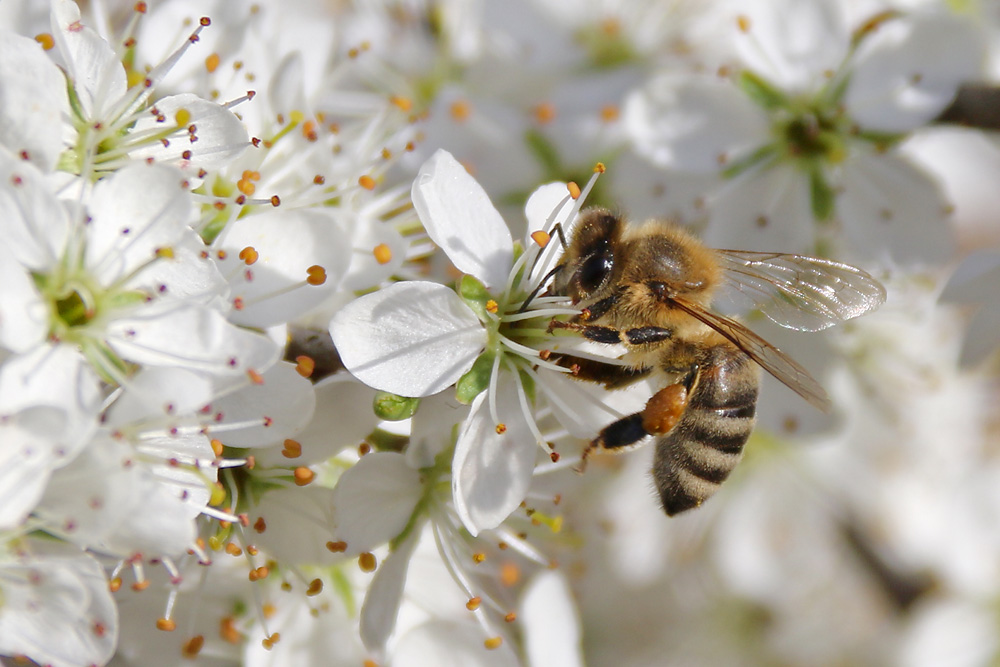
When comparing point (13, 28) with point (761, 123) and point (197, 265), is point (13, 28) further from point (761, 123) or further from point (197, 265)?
point (761, 123)

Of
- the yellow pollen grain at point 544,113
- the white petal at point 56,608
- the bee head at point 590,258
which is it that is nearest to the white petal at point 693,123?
the yellow pollen grain at point 544,113

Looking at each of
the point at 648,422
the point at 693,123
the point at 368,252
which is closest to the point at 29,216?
the point at 368,252

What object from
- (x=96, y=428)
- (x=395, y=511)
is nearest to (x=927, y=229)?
(x=395, y=511)

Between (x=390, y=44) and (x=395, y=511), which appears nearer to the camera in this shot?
(x=395, y=511)

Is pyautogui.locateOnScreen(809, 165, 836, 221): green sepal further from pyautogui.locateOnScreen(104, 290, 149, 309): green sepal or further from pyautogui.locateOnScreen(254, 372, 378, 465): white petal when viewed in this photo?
pyautogui.locateOnScreen(104, 290, 149, 309): green sepal

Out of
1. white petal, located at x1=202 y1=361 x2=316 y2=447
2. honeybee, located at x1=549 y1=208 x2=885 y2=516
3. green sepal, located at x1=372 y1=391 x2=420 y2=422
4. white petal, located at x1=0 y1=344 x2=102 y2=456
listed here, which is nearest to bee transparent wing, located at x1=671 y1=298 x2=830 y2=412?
honeybee, located at x1=549 y1=208 x2=885 y2=516

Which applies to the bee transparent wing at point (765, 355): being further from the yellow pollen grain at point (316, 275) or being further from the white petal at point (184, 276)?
the white petal at point (184, 276)
